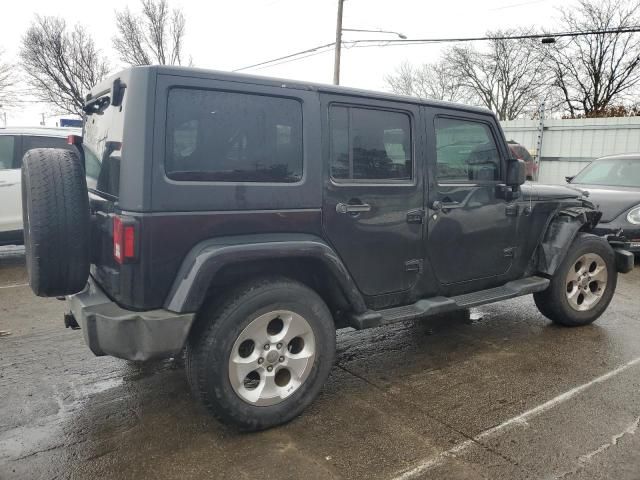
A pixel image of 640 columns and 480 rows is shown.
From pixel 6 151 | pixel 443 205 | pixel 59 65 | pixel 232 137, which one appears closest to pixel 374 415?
pixel 443 205

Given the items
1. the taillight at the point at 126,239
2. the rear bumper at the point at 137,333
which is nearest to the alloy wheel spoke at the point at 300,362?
→ the rear bumper at the point at 137,333

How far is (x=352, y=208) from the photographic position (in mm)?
3043

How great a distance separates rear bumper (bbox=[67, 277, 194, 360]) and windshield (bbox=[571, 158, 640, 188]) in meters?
7.75

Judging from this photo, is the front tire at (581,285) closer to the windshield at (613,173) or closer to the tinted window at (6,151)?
the windshield at (613,173)

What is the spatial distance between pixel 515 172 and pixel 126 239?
116 inches

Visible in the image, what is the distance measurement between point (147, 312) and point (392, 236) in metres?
1.63

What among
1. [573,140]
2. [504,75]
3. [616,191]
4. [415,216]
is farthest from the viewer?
[504,75]

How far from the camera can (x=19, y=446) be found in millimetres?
2607

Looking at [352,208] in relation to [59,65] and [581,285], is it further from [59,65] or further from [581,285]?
[59,65]

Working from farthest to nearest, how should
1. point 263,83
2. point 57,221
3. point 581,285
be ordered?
point 581,285, point 263,83, point 57,221

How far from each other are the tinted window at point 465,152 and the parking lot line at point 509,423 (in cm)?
165

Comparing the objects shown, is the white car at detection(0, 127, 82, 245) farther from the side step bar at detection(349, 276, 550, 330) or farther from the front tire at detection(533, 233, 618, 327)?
the front tire at detection(533, 233, 618, 327)

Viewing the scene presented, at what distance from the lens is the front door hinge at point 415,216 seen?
10.9 feet

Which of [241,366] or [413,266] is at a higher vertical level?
[413,266]
